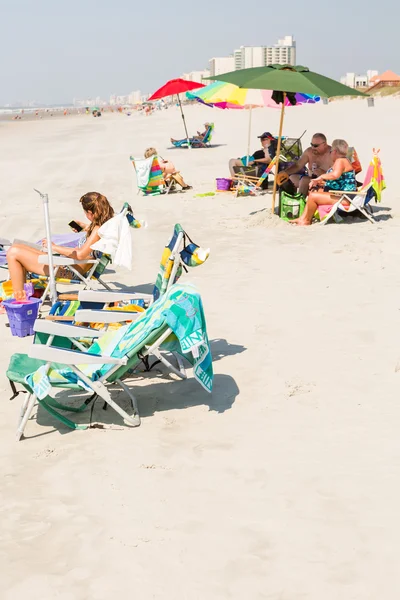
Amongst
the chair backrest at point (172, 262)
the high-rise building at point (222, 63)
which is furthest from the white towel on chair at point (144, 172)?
the high-rise building at point (222, 63)

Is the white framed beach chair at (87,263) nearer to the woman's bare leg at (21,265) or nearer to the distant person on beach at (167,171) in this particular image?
the woman's bare leg at (21,265)

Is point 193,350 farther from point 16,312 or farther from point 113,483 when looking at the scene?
point 16,312

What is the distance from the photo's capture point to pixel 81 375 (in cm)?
400

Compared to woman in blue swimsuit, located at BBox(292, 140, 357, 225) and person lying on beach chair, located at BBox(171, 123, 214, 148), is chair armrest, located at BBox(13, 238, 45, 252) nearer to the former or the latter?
woman in blue swimsuit, located at BBox(292, 140, 357, 225)

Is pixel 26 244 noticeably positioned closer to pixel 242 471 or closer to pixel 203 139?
pixel 242 471

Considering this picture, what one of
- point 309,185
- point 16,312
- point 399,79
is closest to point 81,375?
point 16,312

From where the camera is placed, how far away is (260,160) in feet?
40.5

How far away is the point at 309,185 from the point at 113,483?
6.73m

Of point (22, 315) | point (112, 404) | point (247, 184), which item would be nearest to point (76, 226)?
point (22, 315)

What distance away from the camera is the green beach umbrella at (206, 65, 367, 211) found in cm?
859

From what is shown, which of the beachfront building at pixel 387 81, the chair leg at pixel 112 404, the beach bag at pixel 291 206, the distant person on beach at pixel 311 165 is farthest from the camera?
the beachfront building at pixel 387 81

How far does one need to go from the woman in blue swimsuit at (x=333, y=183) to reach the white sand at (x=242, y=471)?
2340 mm

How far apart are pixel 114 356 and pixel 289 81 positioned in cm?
568

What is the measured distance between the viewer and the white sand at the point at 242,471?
284 centimetres
